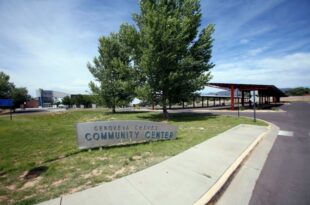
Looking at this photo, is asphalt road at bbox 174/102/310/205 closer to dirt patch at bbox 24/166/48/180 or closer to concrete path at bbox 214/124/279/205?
concrete path at bbox 214/124/279/205

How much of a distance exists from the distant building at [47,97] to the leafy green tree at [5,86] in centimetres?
4631

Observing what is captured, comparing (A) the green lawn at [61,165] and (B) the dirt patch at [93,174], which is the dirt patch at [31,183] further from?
(B) the dirt patch at [93,174]

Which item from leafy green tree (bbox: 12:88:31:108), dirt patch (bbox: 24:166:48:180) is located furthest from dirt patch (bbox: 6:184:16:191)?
leafy green tree (bbox: 12:88:31:108)

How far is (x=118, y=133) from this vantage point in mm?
8164

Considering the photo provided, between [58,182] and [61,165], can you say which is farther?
[61,165]

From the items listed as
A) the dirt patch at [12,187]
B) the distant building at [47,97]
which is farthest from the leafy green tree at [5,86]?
the dirt patch at [12,187]

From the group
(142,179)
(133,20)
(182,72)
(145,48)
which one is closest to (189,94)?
(182,72)

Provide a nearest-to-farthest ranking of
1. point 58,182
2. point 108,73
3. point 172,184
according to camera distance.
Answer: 1. point 172,184
2. point 58,182
3. point 108,73

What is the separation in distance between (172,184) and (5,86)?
2602 inches

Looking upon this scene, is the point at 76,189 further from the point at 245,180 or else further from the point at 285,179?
the point at 285,179

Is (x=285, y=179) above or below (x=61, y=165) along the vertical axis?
below

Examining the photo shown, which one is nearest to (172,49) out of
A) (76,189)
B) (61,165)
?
(61,165)

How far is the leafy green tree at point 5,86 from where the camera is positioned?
5203 centimetres

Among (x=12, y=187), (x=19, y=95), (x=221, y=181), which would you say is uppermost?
(x=19, y=95)
